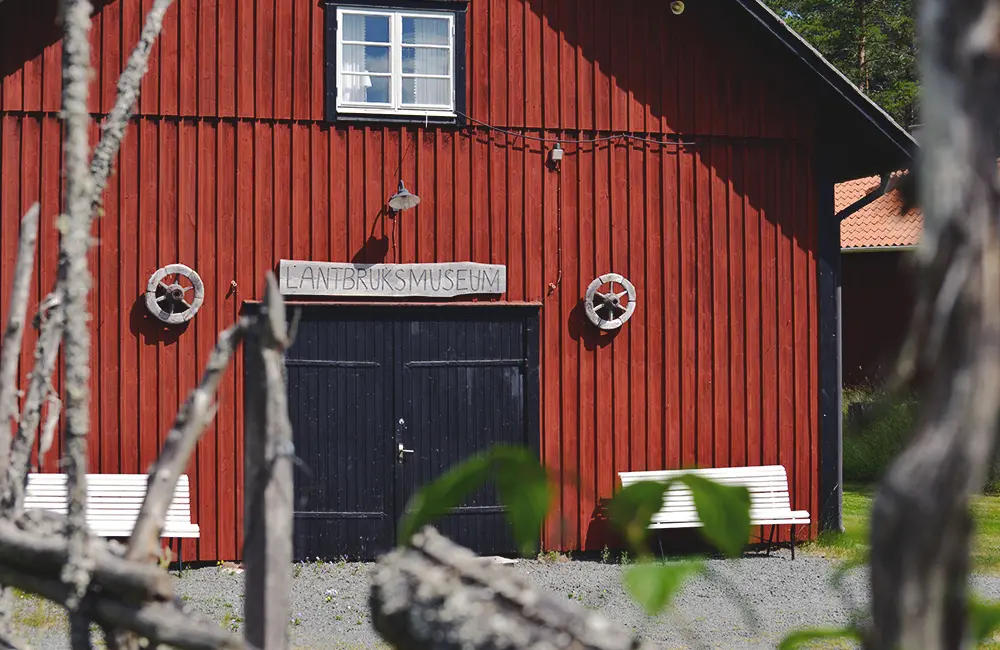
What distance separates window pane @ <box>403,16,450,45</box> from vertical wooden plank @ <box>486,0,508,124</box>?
0.39m

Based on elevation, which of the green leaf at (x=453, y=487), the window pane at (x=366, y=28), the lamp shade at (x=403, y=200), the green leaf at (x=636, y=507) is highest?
the window pane at (x=366, y=28)

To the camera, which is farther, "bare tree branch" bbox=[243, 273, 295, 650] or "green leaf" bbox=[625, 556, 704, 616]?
"bare tree branch" bbox=[243, 273, 295, 650]

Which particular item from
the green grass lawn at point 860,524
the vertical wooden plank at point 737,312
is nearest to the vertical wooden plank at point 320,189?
the vertical wooden plank at point 737,312

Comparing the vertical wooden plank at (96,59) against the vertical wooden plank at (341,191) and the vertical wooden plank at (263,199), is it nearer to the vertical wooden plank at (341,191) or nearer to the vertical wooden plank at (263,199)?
the vertical wooden plank at (263,199)

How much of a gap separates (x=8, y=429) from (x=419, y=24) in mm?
7609

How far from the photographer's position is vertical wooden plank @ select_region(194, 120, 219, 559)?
9266 millimetres

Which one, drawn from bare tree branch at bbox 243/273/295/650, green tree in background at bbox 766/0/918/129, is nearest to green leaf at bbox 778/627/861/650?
bare tree branch at bbox 243/273/295/650

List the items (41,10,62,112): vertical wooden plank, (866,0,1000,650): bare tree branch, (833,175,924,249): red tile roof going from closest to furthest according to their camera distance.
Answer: (866,0,1000,650): bare tree branch → (41,10,62,112): vertical wooden plank → (833,175,924,249): red tile roof

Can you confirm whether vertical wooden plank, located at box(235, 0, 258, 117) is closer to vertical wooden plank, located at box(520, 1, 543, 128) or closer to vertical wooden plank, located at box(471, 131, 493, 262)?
→ vertical wooden plank, located at box(471, 131, 493, 262)

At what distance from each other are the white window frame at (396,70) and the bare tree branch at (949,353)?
29.8 ft

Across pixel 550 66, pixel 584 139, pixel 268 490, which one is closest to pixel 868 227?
pixel 584 139

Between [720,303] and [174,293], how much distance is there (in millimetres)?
4556

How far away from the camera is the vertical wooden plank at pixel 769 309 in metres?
10.3

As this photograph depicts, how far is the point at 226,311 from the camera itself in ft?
30.5
